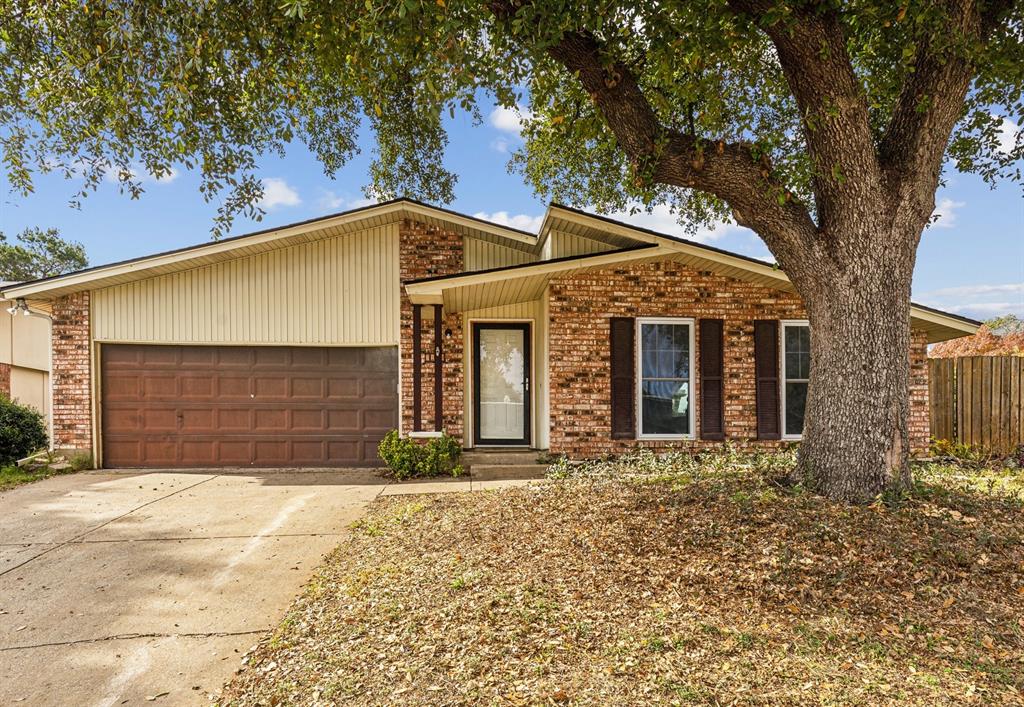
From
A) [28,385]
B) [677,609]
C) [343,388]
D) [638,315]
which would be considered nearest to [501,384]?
[638,315]

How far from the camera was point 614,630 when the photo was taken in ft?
10.3

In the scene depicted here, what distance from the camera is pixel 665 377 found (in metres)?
8.77

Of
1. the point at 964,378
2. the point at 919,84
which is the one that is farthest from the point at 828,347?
the point at 964,378

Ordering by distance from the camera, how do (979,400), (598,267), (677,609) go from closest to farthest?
1. (677,609)
2. (598,267)
3. (979,400)

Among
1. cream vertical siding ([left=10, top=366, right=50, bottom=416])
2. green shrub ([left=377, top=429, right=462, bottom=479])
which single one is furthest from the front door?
cream vertical siding ([left=10, top=366, right=50, bottom=416])

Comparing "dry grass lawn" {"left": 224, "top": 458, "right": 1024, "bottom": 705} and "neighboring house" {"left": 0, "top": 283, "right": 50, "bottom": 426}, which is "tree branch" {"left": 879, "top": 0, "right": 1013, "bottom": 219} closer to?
"dry grass lawn" {"left": 224, "top": 458, "right": 1024, "bottom": 705}

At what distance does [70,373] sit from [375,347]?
5.06 metres

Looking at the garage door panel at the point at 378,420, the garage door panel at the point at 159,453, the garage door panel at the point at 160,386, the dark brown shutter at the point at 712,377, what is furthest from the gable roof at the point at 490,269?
the garage door panel at the point at 159,453

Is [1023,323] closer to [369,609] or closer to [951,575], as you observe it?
[951,575]

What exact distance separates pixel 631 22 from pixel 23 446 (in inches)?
445

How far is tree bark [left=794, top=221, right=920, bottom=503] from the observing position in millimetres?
→ 4641

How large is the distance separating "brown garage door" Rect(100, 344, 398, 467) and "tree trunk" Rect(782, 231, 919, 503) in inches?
272

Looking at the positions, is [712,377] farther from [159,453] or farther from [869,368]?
[159,453]

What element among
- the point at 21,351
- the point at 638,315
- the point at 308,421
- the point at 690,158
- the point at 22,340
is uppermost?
the point at 690,158
